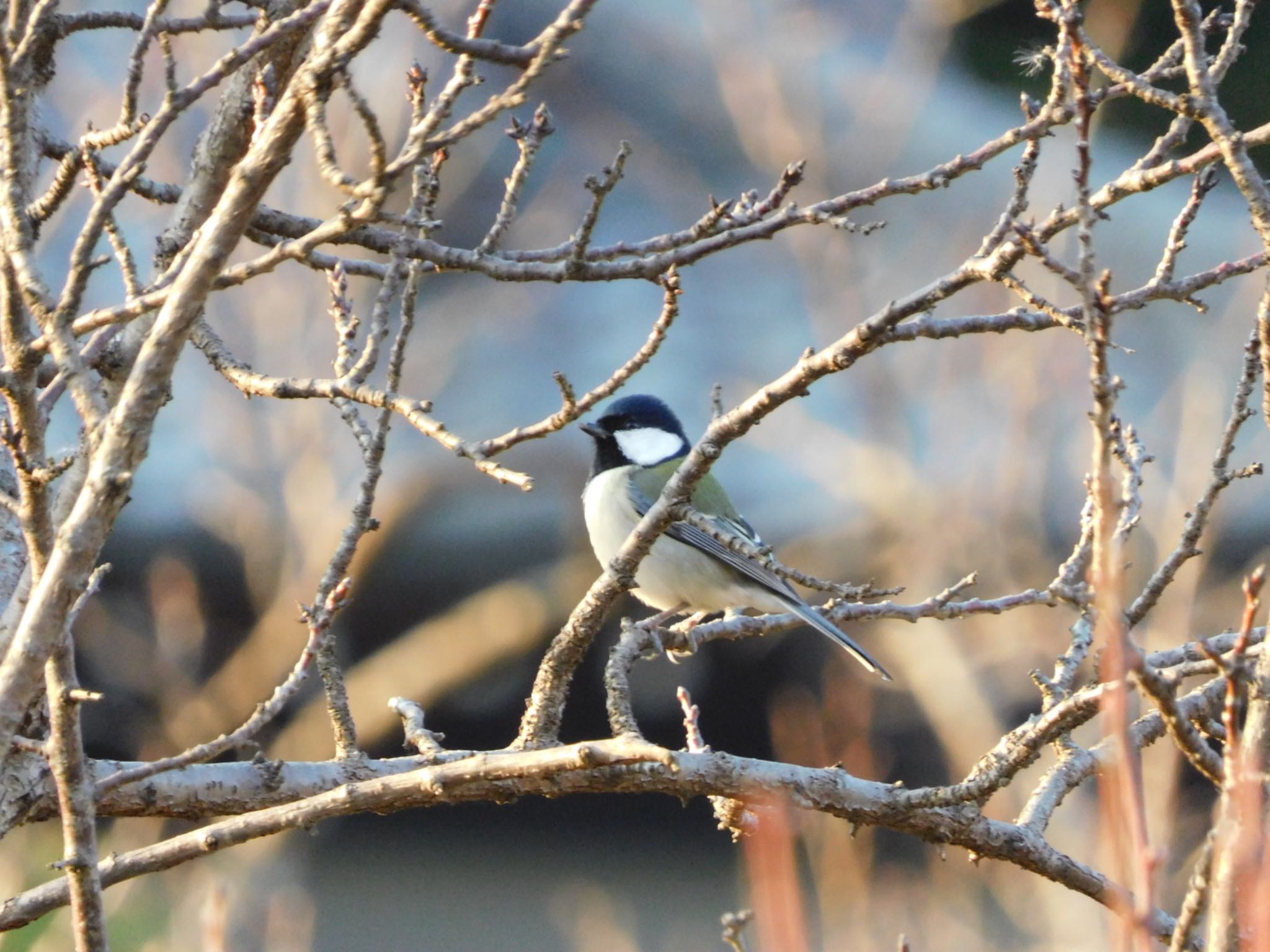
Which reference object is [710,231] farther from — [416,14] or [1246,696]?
[1246,696]

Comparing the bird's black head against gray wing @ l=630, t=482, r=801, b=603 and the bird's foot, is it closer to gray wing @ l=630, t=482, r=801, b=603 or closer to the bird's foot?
gray wing @ l=630, t=482, r=801, b=603

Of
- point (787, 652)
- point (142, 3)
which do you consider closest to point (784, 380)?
point (787, 652)

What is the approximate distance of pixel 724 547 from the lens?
5.47 meters

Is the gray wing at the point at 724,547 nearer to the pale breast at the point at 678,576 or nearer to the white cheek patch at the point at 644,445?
the pale breast at the point at 678,576

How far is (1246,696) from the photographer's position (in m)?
1.50

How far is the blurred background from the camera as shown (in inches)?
284

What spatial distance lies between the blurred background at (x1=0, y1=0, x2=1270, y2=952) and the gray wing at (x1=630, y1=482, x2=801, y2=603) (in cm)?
116

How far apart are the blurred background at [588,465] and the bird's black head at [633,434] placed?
105 centimetres

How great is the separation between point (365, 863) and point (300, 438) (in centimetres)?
253

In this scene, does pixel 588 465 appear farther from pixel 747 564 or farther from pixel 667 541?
pixel 747 564

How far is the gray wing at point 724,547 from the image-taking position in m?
5.36

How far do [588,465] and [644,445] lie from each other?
3.34 feet

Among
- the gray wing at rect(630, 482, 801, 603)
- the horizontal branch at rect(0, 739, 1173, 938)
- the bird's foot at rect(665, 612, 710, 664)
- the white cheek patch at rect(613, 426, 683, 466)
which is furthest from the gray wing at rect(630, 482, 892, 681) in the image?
the horizontal branch at rect(0, 739, 1173, 938)

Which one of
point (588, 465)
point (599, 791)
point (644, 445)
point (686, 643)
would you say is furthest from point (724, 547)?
point (599, 791)
